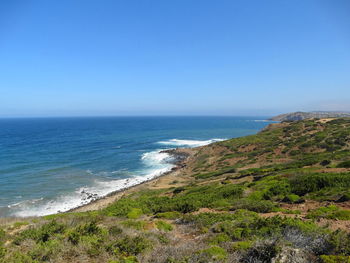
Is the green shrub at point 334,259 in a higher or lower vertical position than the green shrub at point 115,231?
higher

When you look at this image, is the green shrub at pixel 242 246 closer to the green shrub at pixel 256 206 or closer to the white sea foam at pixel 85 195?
the green shrub at pixel 256 206

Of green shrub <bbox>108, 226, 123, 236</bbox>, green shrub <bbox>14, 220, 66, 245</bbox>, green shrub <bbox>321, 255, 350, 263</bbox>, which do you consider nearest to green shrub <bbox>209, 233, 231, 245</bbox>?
green shrub <bbox>321, 255, 350, 263</bbox>

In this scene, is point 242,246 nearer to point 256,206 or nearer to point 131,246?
point 131,246

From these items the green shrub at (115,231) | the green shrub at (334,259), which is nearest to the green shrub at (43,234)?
the green shrub at (115,231)

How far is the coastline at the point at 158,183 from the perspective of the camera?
26.4 m

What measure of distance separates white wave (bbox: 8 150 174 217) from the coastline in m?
1.45

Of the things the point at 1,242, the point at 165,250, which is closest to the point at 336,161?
the point at 165,250

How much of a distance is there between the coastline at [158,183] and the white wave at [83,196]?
1.45 metres

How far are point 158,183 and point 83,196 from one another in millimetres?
11785

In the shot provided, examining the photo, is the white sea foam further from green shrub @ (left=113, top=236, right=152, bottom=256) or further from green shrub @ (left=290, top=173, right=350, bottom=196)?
green shrub @ (left=290, top=173, right=350, bottom=196)

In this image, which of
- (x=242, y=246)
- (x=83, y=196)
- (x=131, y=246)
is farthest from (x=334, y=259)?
(x=83, y=196)

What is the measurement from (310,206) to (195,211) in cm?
721

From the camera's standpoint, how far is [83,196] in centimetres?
3102

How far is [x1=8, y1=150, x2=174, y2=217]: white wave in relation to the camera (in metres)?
26.3
